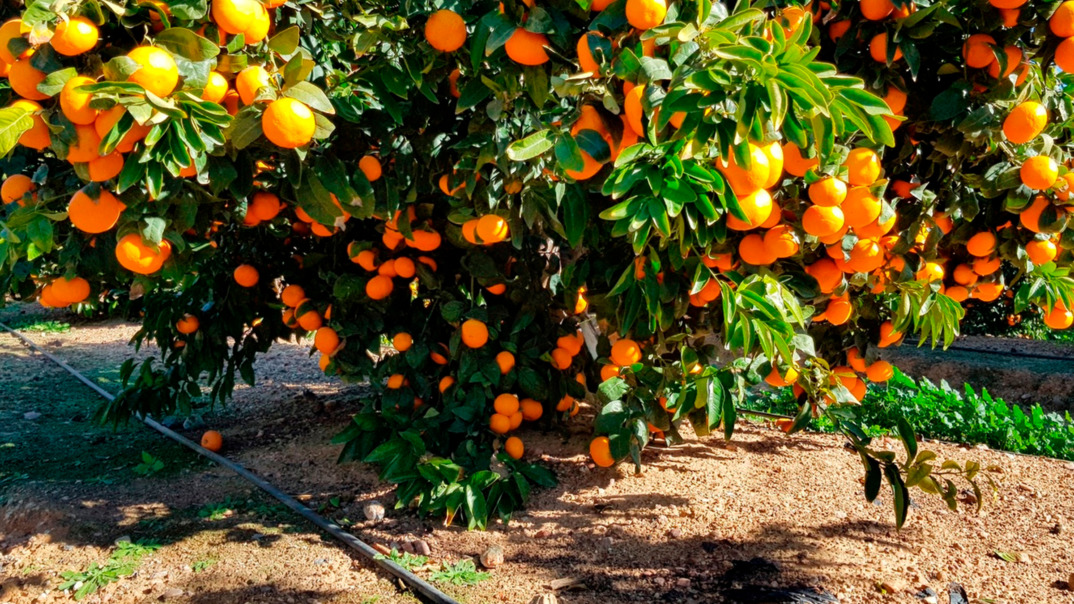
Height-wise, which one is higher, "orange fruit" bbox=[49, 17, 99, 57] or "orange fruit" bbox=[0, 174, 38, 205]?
"orange fruit" bbox=[49, 17, 99, 57]

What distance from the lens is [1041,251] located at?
77.1 inches

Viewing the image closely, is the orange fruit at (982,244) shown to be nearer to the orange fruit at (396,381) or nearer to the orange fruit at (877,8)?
the orange fruit at (877,8)

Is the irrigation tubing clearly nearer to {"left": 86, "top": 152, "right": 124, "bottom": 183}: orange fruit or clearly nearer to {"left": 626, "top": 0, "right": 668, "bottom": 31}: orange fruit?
{"left": 86, "top": 152, "right": 124, "bottom": 183}: orange fruit

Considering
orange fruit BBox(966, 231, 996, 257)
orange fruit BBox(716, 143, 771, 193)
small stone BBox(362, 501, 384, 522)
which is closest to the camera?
orange fruit BBox(716, 143, 771, 193)

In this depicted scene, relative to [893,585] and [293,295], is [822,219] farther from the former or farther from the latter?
[293,295]

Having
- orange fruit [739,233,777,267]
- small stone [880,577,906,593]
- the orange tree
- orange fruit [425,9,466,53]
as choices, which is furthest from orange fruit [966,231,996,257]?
orange fruit [425,9,466,53]

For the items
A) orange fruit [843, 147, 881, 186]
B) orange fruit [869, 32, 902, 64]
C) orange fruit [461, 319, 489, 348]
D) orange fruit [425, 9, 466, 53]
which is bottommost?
orange fruit [461, 319, 489, 348]

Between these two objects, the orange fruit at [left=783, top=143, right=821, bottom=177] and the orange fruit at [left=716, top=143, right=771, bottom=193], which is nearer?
the orange fruit at [left=716, top=143, right=771, bottom=193]

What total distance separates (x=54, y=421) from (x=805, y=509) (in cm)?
463

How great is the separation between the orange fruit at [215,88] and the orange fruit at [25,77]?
265 mm

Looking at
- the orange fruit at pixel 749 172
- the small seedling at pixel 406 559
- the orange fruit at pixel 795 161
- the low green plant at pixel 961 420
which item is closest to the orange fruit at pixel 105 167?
the orange fruit at pixel 749 172

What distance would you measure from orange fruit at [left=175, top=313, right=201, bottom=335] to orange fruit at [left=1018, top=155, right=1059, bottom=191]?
3.21 m

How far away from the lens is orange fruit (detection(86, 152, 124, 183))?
4.59 ft

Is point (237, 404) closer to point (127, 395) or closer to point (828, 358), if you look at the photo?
point (127, 395)
